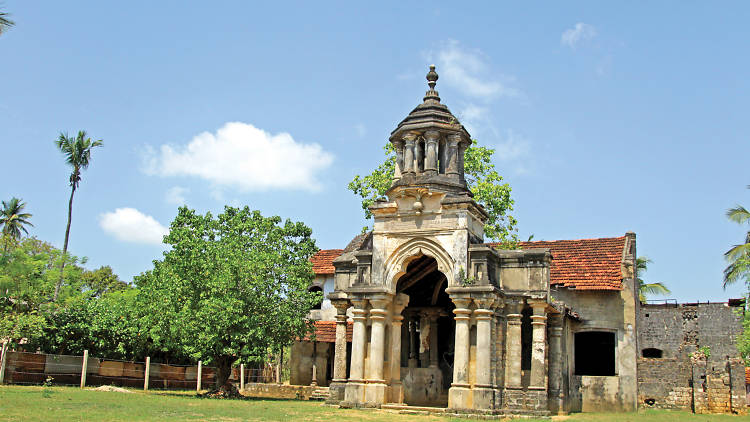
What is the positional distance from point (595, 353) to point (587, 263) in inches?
141

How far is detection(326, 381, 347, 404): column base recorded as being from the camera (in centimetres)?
1995

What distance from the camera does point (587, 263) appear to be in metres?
27.8

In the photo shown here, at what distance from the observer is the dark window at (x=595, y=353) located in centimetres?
2631

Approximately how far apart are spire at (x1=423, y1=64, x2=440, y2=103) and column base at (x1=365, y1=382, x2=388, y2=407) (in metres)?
8.70

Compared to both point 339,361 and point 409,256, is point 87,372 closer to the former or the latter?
point 339,361

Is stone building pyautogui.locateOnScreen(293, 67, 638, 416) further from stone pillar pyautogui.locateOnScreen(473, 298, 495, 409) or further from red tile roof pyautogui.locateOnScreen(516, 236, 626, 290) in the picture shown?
red tile roof pyautogui.locateOnScreen(516, 236, 626, 290)

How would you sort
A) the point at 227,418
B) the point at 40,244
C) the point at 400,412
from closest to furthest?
the point at 227,418 < the point at 400,412 < the point at 40,244

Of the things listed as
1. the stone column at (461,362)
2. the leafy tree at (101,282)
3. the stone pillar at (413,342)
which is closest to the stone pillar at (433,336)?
the stone pillar at (413,342)

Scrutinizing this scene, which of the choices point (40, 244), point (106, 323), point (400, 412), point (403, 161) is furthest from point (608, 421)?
point (40, 244)

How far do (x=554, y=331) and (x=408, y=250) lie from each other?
493 cm

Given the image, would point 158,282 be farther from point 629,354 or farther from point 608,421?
point 629,354

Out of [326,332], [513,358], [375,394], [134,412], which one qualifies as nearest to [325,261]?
[326,332]

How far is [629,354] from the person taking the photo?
25969mm

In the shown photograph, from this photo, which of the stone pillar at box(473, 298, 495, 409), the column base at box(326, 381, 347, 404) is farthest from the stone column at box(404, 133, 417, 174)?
the column base at box(326, 381, 347, 404)
